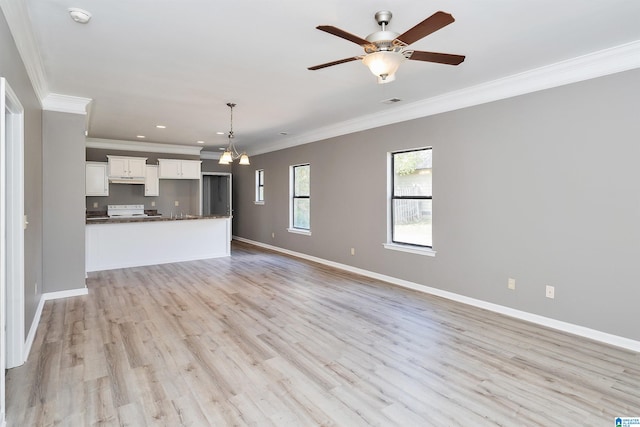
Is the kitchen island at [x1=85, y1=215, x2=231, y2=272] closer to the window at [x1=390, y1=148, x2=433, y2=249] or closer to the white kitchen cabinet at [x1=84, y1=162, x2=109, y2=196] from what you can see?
the white kitchen cabinet at [x1=84, y1=162, x2=109, y2=196]

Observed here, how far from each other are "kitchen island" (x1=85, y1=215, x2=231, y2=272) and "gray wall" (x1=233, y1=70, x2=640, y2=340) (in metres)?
3.54

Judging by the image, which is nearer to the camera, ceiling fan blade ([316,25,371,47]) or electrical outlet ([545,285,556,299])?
ceiling fan blade ([316,25,371,47])

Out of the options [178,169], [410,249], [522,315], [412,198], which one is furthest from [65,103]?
[522,315]

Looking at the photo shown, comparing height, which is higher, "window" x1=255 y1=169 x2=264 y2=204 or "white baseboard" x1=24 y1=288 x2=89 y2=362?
"window" x1=255 y1=169 x2=264 y2=204

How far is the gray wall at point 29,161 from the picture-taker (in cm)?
242

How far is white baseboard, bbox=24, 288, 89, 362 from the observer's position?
2.93m

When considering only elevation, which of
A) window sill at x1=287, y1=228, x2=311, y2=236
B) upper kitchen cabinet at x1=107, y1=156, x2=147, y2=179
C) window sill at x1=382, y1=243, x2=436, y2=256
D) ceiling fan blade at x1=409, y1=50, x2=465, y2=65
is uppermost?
ceiling fan blade at x1=409, y1=50, x2=465, y2=65

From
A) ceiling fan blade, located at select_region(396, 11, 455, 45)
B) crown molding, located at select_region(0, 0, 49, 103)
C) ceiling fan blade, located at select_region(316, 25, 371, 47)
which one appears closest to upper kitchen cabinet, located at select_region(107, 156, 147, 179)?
crown molding, located at select_region(0, 0, 49, 103)

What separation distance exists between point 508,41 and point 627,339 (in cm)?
281

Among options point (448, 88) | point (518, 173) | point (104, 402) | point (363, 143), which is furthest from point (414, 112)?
point (104, 402)

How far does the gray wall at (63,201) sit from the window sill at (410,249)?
14.2ft

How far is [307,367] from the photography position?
2.70 metres

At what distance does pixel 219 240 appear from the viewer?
7.48 m

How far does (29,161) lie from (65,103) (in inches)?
65.1
